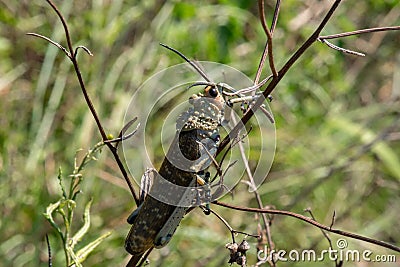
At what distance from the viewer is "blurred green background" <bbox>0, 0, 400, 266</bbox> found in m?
2.29

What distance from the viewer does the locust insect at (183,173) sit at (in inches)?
40.9

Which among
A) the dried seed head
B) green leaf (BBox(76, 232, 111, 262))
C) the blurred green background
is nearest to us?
the dried seed head

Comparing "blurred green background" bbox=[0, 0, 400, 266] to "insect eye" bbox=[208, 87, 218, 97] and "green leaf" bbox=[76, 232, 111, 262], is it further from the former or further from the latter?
"insect eye" bbox=[208, 87, 218, 97]

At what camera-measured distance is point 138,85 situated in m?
2.47

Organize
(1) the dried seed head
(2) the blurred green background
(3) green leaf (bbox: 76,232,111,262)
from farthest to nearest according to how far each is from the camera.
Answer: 1. (2) the blurred green background
2. (3) green leaf (bbox: 76,232,111,262)
3. (1) the dried seed head

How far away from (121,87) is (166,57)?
0.76 ft

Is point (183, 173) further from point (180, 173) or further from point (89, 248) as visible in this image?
point (89, 248)

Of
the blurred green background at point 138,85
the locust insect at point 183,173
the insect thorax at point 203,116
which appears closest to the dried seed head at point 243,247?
the locust insect at point 183,173

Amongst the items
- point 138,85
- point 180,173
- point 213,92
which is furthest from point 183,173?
point 138,85

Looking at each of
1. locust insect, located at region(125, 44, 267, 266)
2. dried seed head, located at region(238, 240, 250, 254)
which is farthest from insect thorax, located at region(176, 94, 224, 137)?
dried seed head, located at region(238, 240, 250, 254)

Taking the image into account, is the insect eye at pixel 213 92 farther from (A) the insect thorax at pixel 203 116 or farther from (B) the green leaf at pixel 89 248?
(B) the green leaf at pixel 89 248

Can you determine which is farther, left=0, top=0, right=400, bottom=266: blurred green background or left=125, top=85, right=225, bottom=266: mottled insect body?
left=0, top=0, right=400, bottom=266: blurred green background

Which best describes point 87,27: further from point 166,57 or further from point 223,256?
point 223,256

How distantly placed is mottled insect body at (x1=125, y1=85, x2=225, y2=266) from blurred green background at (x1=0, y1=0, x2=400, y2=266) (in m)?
1.02
